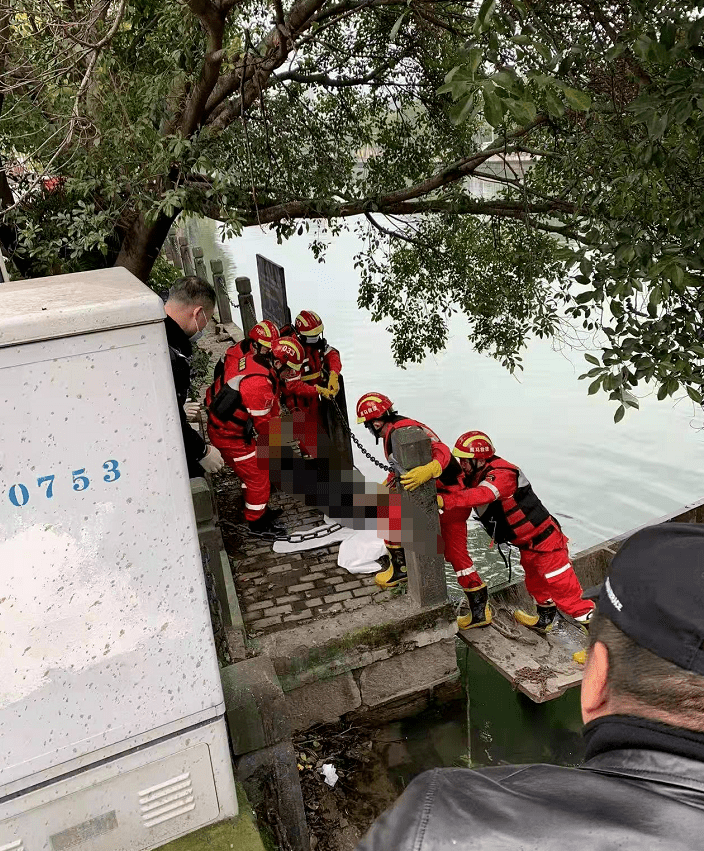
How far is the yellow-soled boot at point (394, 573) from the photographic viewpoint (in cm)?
488

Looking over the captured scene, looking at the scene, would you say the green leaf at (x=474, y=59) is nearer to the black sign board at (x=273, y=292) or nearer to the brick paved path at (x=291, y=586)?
the brick paved path at (x=291, y=586)

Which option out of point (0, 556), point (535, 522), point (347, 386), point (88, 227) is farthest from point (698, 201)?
point (347, 386)

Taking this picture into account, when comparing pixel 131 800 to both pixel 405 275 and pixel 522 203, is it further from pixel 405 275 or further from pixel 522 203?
pixel 405 275

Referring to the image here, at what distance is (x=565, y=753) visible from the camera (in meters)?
4.56

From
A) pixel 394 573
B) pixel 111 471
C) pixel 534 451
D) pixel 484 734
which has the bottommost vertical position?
pixel 534 451

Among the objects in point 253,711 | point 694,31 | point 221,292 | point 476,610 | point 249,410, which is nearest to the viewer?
point 694,31

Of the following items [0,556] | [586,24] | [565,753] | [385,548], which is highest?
[586,24]

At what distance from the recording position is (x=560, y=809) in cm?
93

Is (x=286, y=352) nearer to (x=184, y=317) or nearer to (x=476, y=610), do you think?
(x=184, y=317)

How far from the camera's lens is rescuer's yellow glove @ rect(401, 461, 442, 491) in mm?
4121

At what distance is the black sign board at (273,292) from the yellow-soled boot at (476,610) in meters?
4.61

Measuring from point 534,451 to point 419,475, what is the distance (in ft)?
25.5

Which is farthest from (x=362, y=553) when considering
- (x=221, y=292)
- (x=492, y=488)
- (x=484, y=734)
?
(x=221, y=292)

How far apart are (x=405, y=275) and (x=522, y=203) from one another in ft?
6.95
